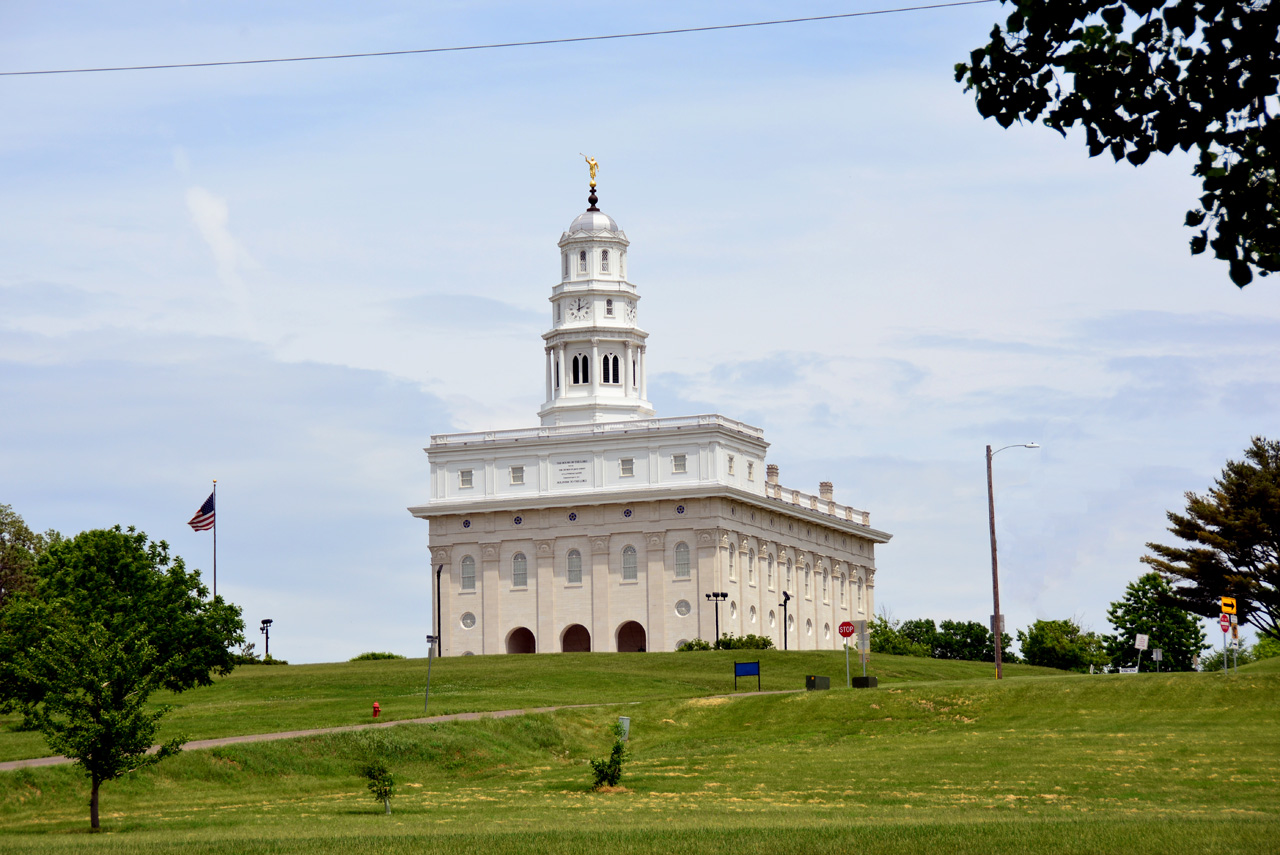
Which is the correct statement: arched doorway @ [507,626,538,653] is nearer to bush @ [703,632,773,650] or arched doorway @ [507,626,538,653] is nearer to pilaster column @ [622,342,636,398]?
pilaster column @ [622,342,636,398]

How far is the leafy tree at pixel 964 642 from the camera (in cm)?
13538

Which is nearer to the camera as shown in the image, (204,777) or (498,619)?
(204,777)

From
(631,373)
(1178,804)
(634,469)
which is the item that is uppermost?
(631,373)

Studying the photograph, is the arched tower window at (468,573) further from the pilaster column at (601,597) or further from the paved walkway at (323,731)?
the paved walkway at (323,731)

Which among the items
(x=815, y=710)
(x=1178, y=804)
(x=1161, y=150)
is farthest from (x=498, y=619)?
(x=1161, y=150)

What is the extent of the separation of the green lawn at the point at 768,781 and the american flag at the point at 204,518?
67.8 ft

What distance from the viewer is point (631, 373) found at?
115m

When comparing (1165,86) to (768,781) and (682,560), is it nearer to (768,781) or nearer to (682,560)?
(768,781)

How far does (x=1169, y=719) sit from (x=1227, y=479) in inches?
1198

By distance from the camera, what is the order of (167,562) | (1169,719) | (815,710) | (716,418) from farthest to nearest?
(716,418), (167,562), (815,710), (1169,719)

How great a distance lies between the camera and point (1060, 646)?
119625mm

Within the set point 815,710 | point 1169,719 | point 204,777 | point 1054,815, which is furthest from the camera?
point 815,710

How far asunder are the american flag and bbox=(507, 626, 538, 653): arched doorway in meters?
28.6

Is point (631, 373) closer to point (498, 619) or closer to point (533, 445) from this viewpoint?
point (533, 445)
